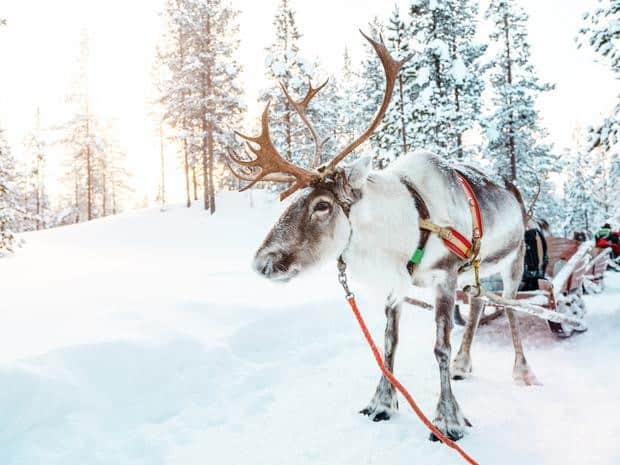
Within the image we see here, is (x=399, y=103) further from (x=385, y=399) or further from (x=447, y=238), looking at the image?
(x=385, y=399)

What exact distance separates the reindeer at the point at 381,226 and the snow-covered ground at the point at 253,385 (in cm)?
27

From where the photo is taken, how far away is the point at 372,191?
3.37m

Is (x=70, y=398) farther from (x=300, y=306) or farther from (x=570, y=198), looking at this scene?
(x=570, y=198)

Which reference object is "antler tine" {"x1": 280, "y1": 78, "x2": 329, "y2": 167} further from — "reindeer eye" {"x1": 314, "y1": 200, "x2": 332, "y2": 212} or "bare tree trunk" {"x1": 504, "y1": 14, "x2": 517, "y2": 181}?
"bare tree trunk" {"x1": 504, "y1": 14, "x2": 517, "y2": 181}

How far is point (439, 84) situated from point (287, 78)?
9014 mm

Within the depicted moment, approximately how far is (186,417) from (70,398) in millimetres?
925

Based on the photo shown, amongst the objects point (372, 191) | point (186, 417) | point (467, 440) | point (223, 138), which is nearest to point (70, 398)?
point (186, 417)

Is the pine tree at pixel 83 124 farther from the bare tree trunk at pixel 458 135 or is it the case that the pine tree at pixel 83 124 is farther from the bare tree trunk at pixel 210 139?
the bare tree trunk at pixel 458 135

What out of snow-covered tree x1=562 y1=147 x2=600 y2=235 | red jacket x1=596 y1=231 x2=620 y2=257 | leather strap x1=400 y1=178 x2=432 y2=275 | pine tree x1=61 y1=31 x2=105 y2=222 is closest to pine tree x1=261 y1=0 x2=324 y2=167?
pine tree x1=61 y1=31 x2=105 y2=222

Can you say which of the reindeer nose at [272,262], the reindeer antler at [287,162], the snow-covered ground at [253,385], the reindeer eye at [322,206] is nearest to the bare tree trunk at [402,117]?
the snow-covered ground at [253,385]

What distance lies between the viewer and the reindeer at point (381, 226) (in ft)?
10.3

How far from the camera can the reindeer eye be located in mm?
3174

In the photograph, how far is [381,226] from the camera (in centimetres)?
336

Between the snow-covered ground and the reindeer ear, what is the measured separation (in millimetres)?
805
